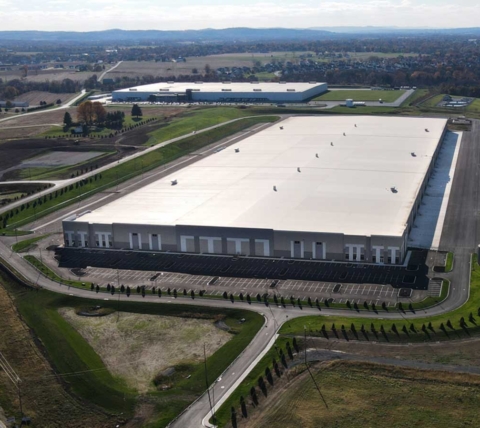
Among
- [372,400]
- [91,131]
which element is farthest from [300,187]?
[91,131]

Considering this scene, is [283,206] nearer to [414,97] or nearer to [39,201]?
[39,201]

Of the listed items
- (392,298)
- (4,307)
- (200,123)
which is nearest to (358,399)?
(392,298)

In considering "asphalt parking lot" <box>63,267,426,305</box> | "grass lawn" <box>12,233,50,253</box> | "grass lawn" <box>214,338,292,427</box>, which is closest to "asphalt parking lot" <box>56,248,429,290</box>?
"asphalt parking lot" <box>63,267,426,305</box>

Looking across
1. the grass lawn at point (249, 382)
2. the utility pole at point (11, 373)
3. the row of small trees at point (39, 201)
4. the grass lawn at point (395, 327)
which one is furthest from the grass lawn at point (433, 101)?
the utility pole at point (11, 373)

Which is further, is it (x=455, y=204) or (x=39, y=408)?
(x=455, y=204)

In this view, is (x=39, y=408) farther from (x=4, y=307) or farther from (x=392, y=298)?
(x=392, y=298)

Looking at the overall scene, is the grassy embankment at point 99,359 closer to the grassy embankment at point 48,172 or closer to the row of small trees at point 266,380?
the row of small trees at point 266,380
